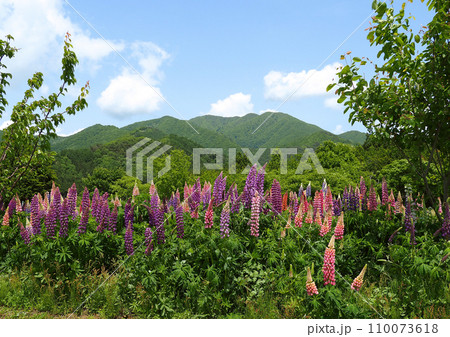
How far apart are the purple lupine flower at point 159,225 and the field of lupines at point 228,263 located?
2 cm

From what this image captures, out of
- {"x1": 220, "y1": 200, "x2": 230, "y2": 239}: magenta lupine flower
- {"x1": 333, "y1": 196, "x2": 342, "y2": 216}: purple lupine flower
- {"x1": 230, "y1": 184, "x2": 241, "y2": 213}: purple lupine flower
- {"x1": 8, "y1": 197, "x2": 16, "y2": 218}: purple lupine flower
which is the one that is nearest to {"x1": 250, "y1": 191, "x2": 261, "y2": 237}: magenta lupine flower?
{"x1": 220, "y1": 200, "x2": 230, "y2": 239}: magenta lupine flower

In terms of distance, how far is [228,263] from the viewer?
5.34 meters

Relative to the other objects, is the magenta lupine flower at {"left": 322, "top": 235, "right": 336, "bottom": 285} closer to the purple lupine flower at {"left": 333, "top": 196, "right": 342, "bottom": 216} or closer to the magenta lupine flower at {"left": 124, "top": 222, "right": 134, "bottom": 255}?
the magenta lupine flower at {"left": 124, "top": 222, "right": 134, "bottom": 255}

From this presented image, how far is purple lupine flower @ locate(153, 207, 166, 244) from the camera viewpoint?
19.6ft

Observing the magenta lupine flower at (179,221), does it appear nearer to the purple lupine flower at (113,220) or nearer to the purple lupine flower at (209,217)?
the purple lupine flower at (209,217)

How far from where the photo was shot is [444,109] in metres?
6.61

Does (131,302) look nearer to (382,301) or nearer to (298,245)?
(298,245)

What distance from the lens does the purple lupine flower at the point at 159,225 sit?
19.6 ft

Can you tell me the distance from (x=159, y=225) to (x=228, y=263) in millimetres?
1741

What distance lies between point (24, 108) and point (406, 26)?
28.4ft

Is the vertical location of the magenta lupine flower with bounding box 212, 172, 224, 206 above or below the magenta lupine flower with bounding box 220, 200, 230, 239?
above

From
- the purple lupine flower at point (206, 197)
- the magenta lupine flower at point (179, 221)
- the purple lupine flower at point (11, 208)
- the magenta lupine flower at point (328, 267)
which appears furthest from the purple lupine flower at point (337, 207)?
the purple lupine flower at point (11, 208)

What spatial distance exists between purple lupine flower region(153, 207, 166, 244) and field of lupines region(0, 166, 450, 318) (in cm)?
2

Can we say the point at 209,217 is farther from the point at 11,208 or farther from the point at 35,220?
the point at 11,208
